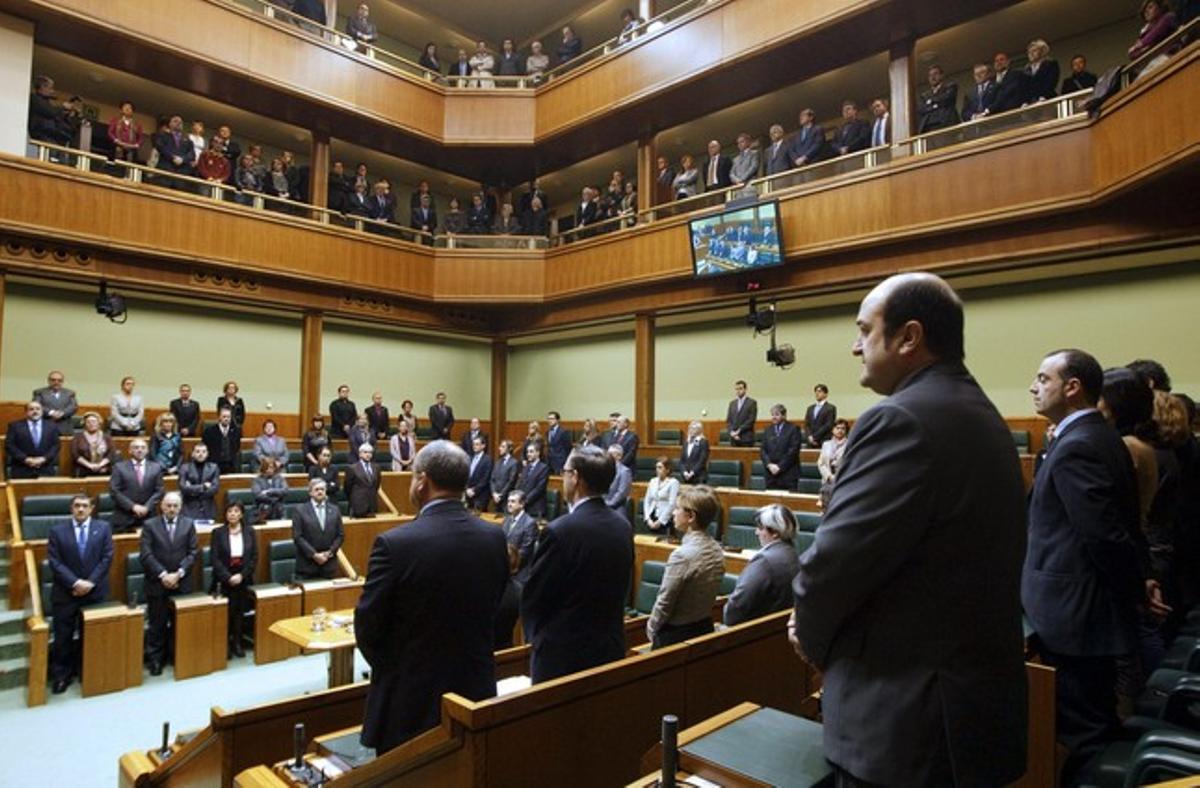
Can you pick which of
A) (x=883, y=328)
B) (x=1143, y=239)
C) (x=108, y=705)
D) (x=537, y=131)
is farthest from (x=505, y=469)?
(x=883, y=328)

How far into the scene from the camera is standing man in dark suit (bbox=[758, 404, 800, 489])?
6.50m

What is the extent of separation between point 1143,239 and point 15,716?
7.74 metres

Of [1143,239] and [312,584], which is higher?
[1143,239]

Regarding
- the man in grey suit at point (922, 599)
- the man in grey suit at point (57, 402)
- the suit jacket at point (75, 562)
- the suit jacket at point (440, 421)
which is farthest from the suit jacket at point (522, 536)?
the man in grey suit at point (922, 599)

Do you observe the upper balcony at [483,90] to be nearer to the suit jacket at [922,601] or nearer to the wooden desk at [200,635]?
the wooden desk at [200,635]

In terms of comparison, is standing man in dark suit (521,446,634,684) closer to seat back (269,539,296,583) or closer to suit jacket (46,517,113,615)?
suit jacket (46,517,113,615)

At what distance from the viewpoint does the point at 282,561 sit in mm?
5492

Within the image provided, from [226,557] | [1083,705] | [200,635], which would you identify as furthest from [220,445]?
[1083,705]

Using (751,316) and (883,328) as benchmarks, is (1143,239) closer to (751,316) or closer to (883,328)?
(751,316)

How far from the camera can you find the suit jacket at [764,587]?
8.46 feet

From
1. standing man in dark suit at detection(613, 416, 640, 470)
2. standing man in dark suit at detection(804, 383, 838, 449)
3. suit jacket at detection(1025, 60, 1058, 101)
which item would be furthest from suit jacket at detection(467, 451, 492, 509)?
suit jacket at detection(1025, 60, 1058, 101)

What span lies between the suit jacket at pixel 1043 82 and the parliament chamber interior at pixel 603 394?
40mm

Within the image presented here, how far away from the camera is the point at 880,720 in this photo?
36.1 inches

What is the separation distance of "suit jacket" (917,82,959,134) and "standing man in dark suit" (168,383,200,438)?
24.8 feet
